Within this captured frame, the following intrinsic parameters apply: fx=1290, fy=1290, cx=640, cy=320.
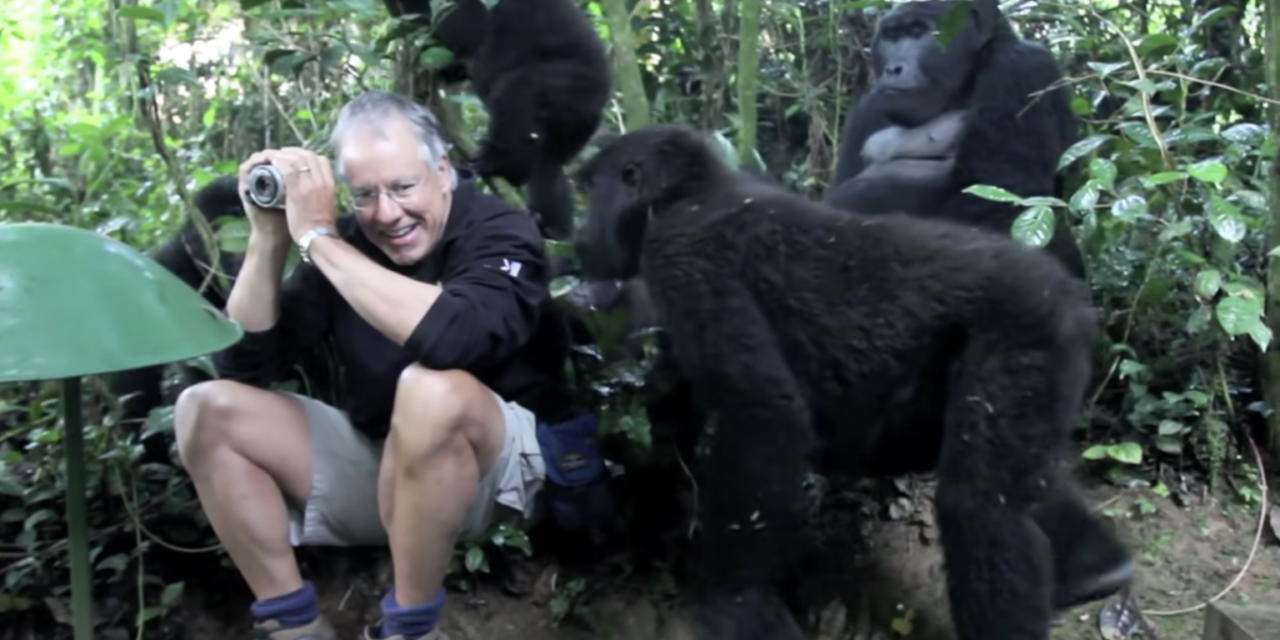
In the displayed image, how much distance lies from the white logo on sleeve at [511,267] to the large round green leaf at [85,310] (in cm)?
71

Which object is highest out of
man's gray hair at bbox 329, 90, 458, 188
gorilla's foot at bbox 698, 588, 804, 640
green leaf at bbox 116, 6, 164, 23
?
green leaf at bbox 116, 6, 164, 23

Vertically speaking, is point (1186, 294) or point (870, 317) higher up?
point (870, 317)

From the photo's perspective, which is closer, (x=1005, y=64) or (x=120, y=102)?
(x=1005, y=64)

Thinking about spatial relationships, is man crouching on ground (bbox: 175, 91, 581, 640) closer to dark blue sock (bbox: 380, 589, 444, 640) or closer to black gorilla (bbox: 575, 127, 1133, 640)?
dark blue sock (bbox: 380, 589, 444, 640)

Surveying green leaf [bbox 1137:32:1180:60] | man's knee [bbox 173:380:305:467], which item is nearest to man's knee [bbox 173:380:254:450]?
man's knee [bbox 173:380:305:467]

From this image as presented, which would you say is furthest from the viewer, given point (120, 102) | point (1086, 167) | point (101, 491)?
point (120, 102)

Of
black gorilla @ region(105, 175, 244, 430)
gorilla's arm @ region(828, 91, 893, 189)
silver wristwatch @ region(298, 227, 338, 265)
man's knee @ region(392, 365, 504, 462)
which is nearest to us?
man's knee @ region(392, 365, 504, 462)

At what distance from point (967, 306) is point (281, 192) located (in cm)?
156

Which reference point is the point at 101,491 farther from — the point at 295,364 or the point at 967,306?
the point at 967,306

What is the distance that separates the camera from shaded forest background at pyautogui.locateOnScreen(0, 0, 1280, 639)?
3549 millimetres

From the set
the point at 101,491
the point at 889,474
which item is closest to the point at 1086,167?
the point at 889,474

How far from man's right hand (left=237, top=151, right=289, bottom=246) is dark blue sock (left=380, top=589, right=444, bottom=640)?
872 mm

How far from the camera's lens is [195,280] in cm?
391

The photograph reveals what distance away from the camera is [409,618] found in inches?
115
